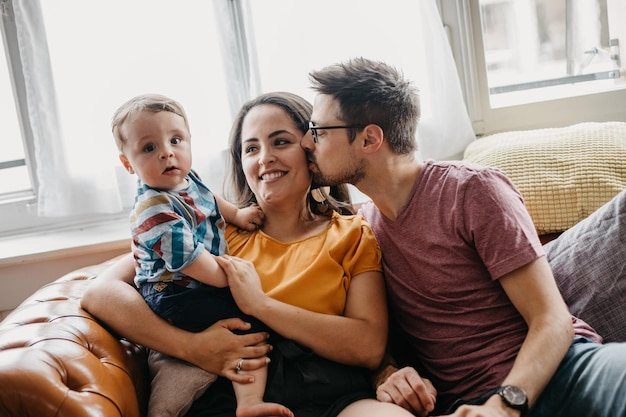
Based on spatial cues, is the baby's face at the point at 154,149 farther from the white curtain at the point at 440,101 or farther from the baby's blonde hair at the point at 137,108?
the white curtain at the point at 440,101

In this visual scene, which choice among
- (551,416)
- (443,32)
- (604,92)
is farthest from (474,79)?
(551,416)

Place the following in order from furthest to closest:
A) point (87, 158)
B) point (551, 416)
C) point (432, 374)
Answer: point (87, 158) → point (432, 374) → point (551, 416)

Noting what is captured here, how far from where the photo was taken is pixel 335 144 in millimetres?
1793

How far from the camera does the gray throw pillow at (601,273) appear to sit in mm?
1679

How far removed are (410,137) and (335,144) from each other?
21 cm

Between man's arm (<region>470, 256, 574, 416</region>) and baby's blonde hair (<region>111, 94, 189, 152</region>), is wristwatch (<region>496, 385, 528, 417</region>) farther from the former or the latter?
baby's blonde hair (<region>111, 94, 189, 152</region>)

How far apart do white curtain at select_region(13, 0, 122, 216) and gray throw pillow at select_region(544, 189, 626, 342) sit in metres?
1.58

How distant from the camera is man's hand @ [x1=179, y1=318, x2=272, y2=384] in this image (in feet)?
5.41

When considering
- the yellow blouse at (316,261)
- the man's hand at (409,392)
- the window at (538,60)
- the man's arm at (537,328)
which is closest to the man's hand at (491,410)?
the man's arm at (537,328)

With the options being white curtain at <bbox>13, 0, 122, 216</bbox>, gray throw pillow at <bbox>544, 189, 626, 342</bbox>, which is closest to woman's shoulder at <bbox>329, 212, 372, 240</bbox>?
gray throw pillow at <bbox>544, 189, 626, 342</bbox>

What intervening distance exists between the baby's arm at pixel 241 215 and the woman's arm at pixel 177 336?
317 mm

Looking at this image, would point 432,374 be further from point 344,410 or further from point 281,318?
point 281,318

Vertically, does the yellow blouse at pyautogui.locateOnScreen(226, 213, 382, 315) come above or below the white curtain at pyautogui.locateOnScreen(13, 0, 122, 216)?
below


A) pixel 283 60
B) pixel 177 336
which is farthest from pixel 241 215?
pixel 283 60
